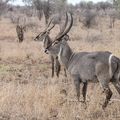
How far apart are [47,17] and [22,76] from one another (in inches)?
950

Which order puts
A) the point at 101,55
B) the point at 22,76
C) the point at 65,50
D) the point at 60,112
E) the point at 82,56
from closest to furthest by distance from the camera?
the point at 60,112 < the point at 101,55 < the point at 82,56 < the point at 65,50 < the point at 22,76

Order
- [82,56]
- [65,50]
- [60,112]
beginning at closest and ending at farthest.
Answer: [60,112]
[82,56]
[65,50]

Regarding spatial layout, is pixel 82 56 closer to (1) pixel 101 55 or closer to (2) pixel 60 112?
(1) pixel 101 55

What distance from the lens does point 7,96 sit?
7.70 metres

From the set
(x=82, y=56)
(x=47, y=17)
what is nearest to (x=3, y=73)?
(x=82, y=56)

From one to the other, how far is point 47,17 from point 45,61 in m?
20.4

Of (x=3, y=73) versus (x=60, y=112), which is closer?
(x=60, y=112)

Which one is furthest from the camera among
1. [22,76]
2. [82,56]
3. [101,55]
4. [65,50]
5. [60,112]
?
[22,76]

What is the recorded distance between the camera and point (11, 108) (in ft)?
23.5

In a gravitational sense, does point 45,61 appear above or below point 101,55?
below

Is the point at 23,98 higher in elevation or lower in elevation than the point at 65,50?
lower

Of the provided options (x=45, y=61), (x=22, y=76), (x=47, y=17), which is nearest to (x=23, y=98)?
(x=22, y=76)

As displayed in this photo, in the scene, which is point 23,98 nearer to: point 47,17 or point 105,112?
point 105,112

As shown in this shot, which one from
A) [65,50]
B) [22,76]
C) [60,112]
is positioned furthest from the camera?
[22,76]
